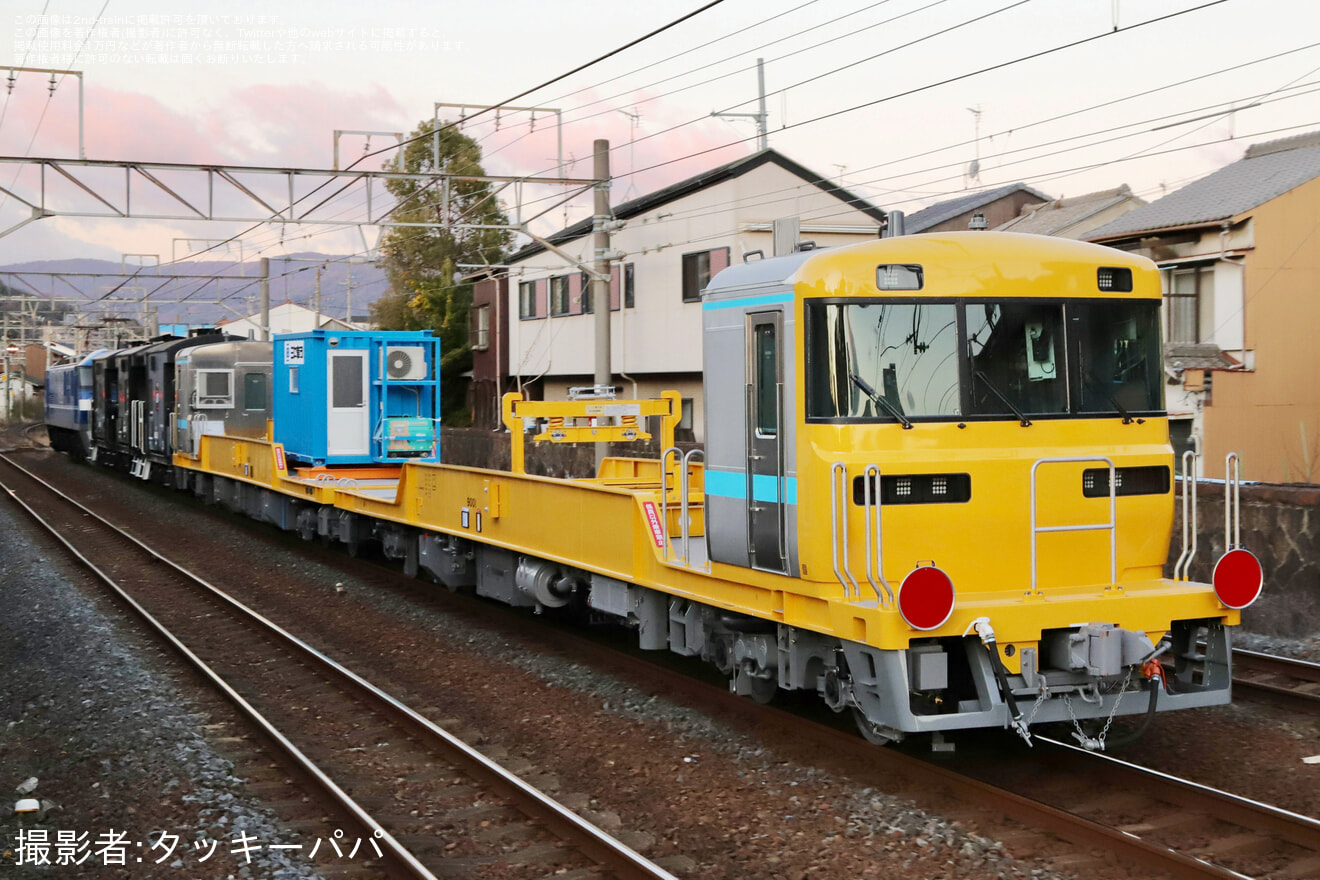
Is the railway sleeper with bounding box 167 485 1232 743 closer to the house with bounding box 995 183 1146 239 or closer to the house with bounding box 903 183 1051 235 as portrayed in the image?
the house with bounding box 995 183 1146 239

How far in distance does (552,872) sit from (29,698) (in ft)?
18.9

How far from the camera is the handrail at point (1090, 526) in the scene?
23.8 feet

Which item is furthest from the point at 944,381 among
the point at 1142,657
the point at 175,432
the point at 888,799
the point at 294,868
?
the point at 175,432

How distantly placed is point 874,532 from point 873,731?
121 cm

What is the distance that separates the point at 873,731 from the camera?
7.36 meters

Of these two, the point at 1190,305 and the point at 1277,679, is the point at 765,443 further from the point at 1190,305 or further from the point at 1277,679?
the point at 1190,305

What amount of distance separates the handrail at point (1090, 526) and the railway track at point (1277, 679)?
2256mm

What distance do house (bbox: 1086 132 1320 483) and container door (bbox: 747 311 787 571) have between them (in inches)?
600

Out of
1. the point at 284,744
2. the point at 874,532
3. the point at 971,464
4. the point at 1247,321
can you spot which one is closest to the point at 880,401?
the point at 971,464

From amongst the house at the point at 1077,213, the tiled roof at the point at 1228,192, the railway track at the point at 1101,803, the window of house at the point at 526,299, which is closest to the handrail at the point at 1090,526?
the railway track at the point at 1101,803

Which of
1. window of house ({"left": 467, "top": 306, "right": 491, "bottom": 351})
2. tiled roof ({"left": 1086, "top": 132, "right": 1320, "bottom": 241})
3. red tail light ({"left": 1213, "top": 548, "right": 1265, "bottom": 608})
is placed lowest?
red tail light ({"left": 1213, "top": 548, "right": 1265, "bottom": 608})

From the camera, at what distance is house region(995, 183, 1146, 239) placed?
3161 cm

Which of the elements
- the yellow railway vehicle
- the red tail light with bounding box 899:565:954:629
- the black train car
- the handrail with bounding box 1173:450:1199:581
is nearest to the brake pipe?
the yellow railway vehicle

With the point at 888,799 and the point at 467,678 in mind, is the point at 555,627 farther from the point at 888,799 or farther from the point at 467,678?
the point at 888,799
